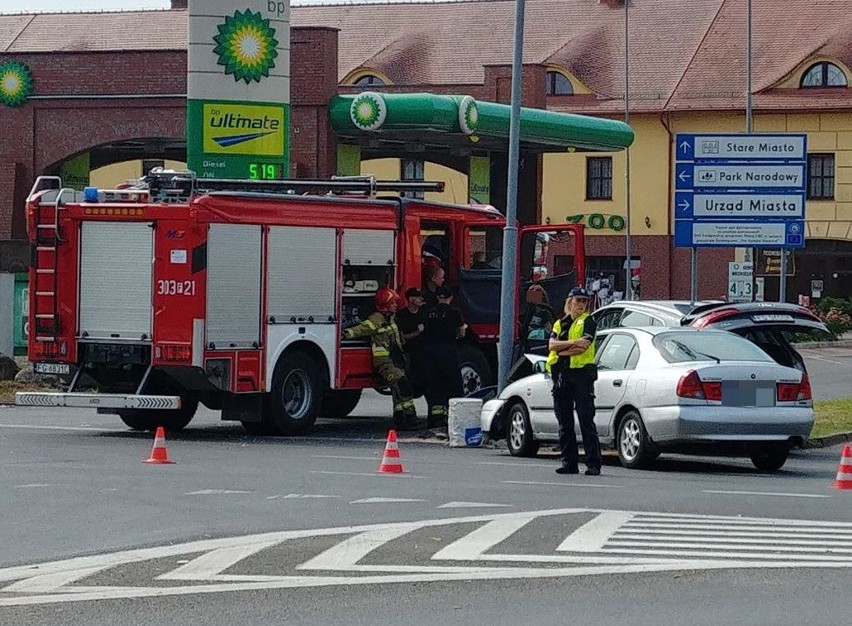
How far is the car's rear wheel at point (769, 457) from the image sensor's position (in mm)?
17188

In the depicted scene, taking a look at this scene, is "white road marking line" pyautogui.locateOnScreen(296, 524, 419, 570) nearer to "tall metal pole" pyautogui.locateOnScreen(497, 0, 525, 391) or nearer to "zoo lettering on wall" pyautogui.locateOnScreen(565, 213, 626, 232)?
"tall metal pole" pyautogui.locateOnScreen(497, 0, 525, 391)

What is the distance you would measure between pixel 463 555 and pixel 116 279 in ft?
36.3

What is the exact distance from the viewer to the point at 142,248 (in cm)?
2050

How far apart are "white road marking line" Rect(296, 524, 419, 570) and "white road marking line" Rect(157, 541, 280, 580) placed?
41cm

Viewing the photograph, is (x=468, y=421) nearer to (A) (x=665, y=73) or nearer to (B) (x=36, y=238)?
(B) (x=36, y=238)

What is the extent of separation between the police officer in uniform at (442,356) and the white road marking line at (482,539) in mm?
9624

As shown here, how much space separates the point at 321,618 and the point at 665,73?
56.9 m

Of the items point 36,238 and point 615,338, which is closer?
point 615,338

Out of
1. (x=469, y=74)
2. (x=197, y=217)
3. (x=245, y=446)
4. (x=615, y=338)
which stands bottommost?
(x=245, y=446)

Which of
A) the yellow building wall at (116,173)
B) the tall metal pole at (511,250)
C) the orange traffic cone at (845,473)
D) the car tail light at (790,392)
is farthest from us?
the yellow building wall at (116,173)

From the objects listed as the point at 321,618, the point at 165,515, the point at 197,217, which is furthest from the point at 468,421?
the point at 321,618

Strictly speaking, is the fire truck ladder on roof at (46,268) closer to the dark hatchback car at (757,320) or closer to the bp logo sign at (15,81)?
the dark hatchback car at (757,320)

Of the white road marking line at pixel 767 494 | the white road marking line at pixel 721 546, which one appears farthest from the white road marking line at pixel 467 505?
the white road marking line at pixel 721 546

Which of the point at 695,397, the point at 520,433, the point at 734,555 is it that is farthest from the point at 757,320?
the point at 734,555
